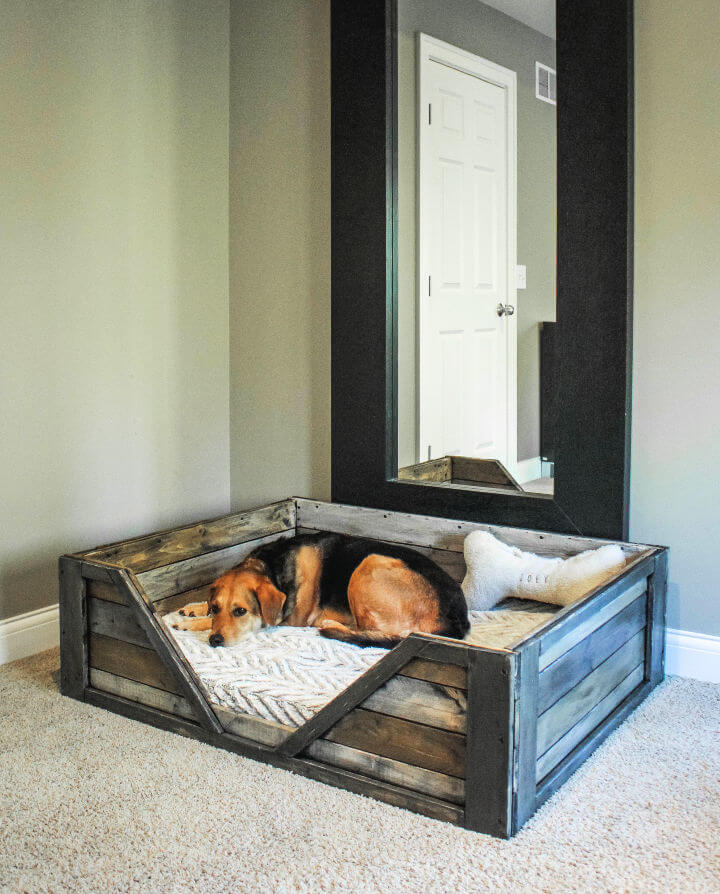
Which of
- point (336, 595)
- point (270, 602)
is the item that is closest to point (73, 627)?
point (270, 602)

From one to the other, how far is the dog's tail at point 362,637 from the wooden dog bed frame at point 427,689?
40 centimetres

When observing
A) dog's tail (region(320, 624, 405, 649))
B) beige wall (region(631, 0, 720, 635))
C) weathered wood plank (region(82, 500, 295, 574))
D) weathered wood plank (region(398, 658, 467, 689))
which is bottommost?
dog's tail (region(320, 624, 405, 649))

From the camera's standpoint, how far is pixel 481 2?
8.61ft

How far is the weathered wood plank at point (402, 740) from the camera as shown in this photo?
1.79 m

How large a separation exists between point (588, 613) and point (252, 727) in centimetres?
80

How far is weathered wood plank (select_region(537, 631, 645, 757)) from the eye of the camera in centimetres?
186

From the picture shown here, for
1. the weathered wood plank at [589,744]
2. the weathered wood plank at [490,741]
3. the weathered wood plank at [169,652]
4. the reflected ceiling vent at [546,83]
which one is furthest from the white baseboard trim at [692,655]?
the reflected ceiling vent at [546,83]

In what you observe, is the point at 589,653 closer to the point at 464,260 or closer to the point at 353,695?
the point at 353,695

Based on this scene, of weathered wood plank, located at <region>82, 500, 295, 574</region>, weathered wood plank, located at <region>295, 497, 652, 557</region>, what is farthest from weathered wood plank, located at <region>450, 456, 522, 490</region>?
weathered wood plank, located at <region>82, 500, 295, 574</region>

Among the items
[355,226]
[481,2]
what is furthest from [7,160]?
[481,2]

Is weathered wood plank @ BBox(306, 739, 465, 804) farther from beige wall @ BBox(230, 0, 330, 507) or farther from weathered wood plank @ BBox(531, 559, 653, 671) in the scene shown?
beige wall @ BBox(230, 0, 330, 507)

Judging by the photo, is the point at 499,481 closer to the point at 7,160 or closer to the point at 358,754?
the point at 358,754

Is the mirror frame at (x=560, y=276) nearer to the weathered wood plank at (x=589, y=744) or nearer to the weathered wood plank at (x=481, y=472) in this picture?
the weathered wood plank at (x=481, y=472)

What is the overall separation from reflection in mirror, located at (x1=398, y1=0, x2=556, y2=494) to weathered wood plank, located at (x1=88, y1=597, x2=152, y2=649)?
1.10 metres
